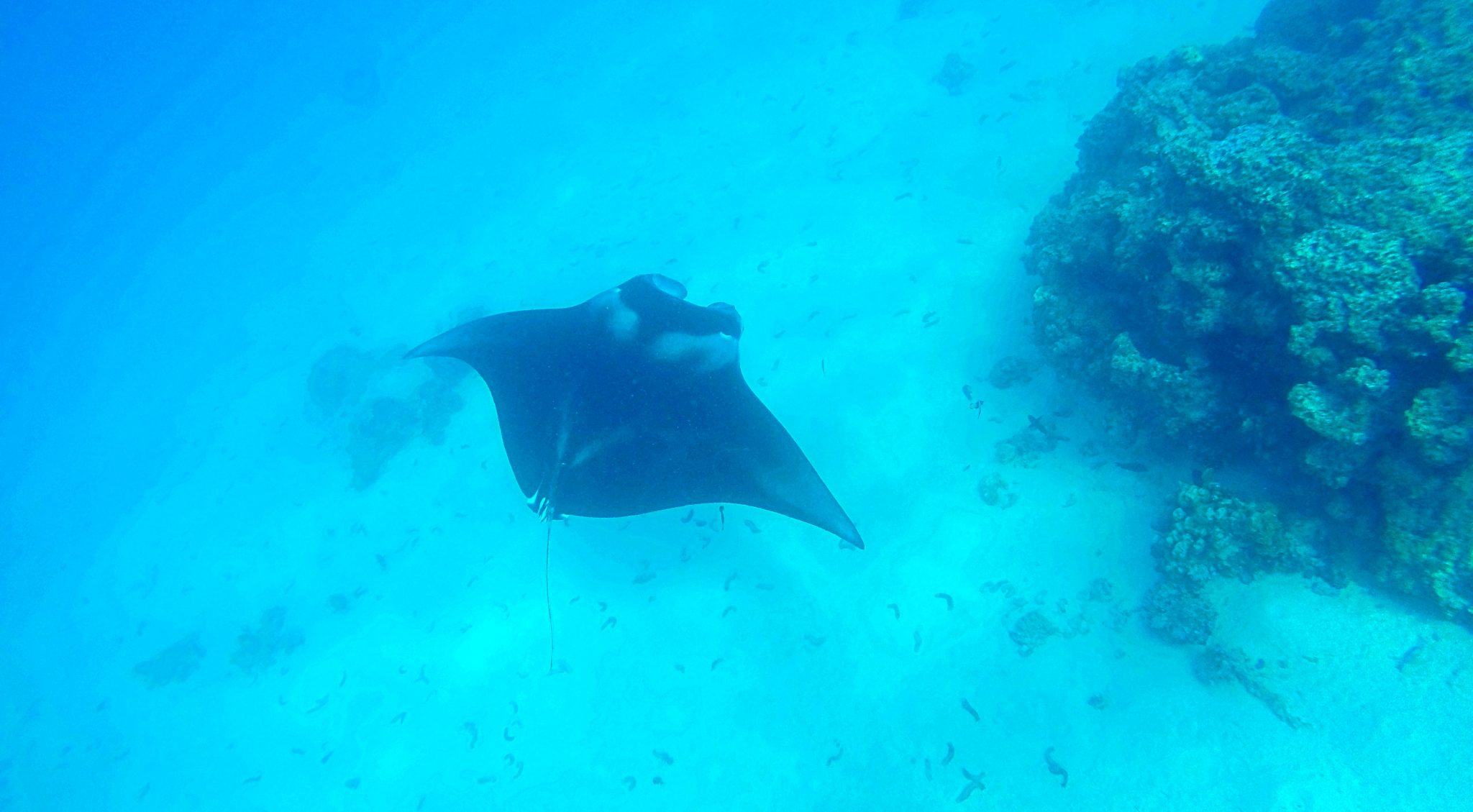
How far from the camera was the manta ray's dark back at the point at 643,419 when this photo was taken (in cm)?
540

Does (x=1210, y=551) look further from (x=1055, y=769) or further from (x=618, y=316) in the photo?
(x=618, y=316)

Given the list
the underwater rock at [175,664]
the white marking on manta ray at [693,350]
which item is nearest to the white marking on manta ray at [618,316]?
the white marking on manta ray at [693,350]

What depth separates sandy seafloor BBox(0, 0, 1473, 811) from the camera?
5238 millimetres

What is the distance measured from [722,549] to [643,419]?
8.61ft

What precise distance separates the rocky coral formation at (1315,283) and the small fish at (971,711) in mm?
2959

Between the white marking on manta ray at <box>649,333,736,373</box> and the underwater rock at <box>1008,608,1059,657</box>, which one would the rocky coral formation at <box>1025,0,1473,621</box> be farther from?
the white marking on manta ray at <box>649,333,736,373</box>

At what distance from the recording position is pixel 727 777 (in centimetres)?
661

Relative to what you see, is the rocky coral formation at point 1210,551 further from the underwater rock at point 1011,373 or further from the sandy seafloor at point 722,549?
the underwater rock at point 1011,373

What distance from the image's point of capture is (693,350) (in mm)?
5961

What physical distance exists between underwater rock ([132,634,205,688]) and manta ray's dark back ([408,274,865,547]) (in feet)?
38.5

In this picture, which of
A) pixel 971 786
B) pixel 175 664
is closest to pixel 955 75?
pixel 971 786

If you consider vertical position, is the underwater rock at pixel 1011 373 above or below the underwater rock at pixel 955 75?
below

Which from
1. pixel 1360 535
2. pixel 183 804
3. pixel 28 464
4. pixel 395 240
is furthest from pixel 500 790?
pixel 28 464

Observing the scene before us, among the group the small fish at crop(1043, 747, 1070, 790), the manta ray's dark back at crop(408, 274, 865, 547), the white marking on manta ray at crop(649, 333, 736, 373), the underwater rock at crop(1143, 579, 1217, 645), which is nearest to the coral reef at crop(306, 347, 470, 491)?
the manta ray's dark back at crop(408, 274, 865, 547)
